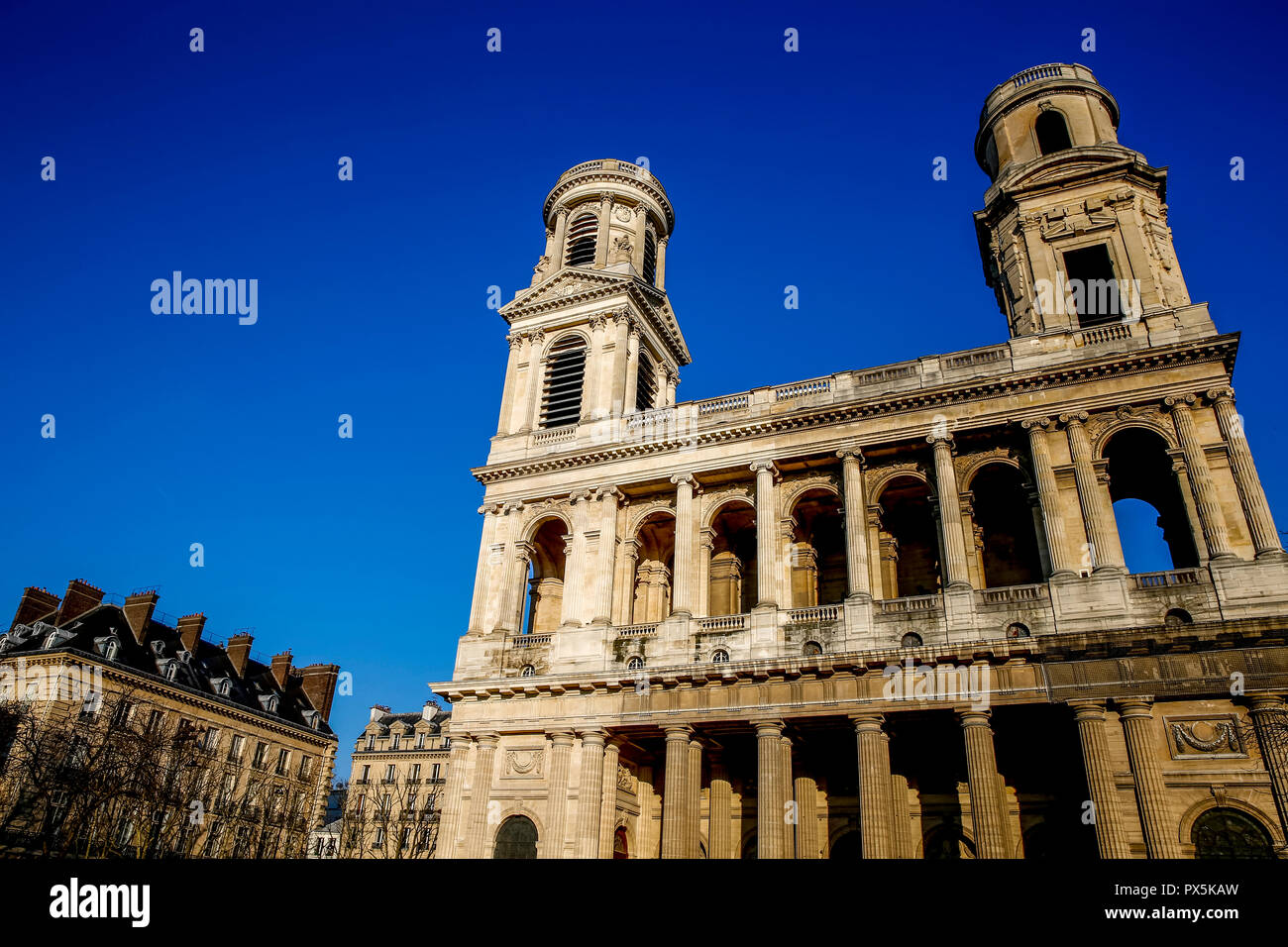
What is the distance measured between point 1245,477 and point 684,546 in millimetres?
16054

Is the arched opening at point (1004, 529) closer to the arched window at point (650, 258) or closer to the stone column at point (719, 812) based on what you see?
the stone column at point (719, 812)

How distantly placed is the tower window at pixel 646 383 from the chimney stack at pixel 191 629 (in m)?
36.8

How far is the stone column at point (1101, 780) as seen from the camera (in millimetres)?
19766

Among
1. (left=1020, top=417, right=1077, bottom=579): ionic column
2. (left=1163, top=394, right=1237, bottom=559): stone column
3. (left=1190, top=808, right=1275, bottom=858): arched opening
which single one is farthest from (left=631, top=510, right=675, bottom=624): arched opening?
(left=1190, top=808, right=1275, bottom=858): arched opening

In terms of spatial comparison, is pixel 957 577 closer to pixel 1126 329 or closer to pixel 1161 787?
pixel 1161 787

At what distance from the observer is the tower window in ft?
119

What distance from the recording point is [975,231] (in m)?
33.3

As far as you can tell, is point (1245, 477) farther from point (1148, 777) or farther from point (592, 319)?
point (592, 319)

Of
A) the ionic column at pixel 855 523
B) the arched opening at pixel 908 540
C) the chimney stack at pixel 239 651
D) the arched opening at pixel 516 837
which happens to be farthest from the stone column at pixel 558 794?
the chimney stack at pixel 239 651

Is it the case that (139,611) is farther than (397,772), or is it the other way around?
(397,772)

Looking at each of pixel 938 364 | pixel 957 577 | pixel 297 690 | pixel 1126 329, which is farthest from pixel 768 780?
pixel 297 690

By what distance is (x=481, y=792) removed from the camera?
88.5 ft

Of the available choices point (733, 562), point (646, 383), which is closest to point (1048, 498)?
point (733, 562)
